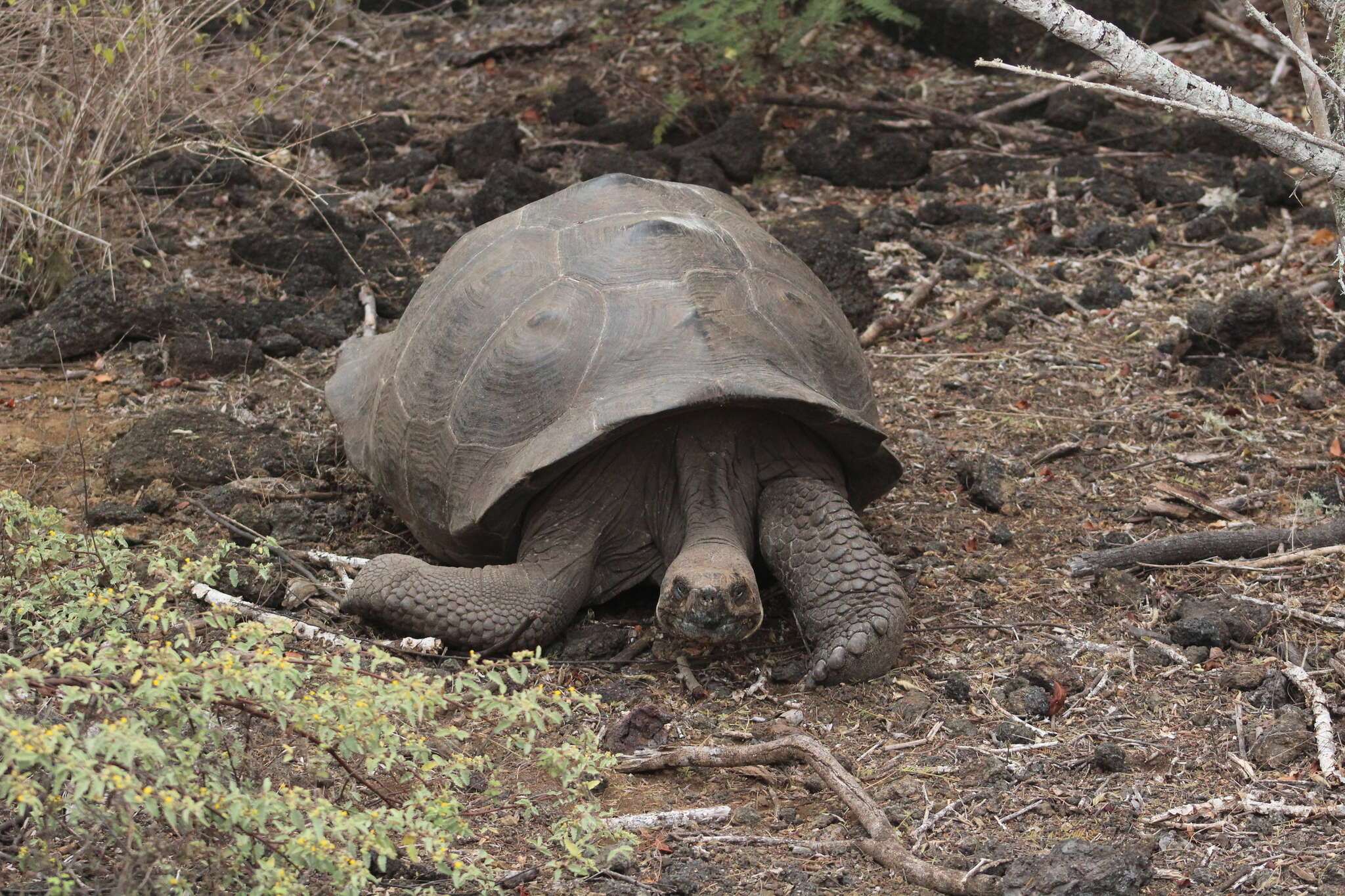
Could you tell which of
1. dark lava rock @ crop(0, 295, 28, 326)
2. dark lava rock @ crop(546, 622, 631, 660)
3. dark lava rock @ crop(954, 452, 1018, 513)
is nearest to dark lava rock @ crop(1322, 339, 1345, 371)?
dark lava rock @ crop(954, 452, 1018, 513)

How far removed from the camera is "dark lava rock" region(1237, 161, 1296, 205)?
6.61 m

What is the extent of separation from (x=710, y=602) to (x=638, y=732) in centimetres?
35

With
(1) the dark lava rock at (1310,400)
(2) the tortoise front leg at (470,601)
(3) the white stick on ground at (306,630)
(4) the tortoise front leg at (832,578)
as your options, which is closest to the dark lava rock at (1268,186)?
(1) the dark lava rock at (1310,400)

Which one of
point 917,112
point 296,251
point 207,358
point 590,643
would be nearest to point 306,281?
point 296,251

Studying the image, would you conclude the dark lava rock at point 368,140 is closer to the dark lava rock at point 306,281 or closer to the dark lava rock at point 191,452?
the dark lava rock at point 306,281

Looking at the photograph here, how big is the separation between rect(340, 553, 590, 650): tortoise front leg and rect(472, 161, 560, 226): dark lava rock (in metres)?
3.18

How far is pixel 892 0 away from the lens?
845cm

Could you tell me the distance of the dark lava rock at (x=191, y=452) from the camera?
180 inches

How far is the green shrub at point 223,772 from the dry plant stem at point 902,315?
3.31 meters

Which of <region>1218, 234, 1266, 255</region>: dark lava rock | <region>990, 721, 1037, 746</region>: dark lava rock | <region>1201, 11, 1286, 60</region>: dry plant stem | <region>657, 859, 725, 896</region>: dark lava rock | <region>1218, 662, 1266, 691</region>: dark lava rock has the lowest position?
<region>657, 859, 725, 896</region>: dark lava rock

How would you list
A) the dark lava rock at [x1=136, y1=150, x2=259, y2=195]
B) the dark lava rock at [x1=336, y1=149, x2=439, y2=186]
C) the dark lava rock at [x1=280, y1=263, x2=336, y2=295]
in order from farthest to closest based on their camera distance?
the dark lava rock at [x1=336, y1=149, x2=439, y2=186]
the dark lava rock at [x1=136, y1=150, x2=259, y2=195]
the dark lava rock at [x1=280, y1=263, x2=336, y2=295]

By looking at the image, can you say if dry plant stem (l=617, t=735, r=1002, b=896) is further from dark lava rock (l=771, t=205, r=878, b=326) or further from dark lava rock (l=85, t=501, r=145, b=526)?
dark lava rock (l=771, t=205, r=878, b=326)

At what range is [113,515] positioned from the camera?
14.1 ft

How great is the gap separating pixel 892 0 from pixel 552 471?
5.80 m
